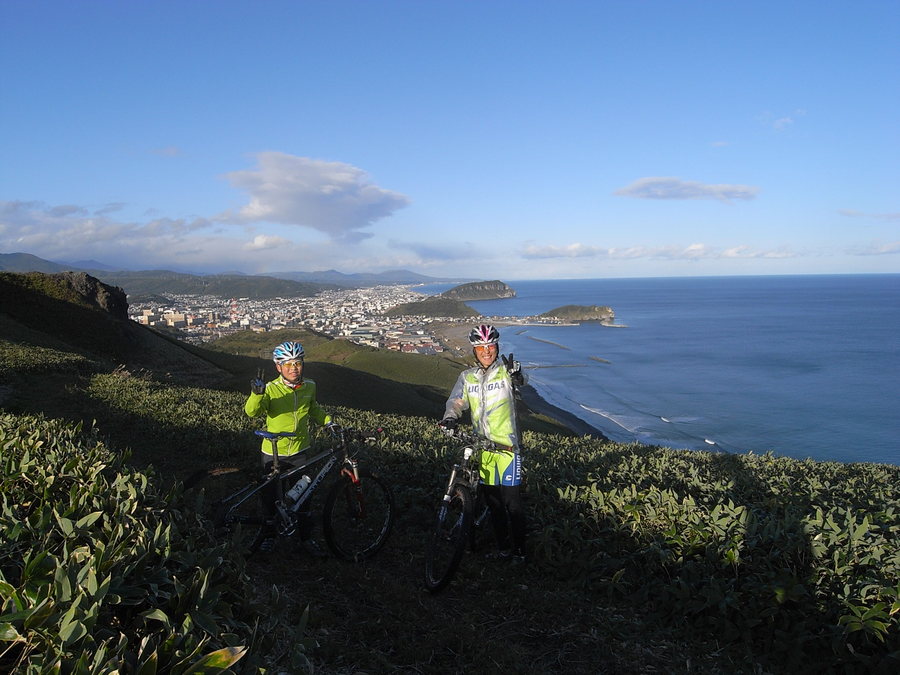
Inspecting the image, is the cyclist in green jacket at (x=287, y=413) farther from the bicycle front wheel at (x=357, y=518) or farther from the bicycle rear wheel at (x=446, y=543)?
the bicycle rear wheel at (x=446, y=543)

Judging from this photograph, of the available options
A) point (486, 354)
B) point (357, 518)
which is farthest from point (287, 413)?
point (486, 354)

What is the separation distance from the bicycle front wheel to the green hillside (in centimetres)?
25

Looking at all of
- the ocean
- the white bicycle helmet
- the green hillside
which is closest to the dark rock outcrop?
the green hillside

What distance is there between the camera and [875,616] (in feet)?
14.9

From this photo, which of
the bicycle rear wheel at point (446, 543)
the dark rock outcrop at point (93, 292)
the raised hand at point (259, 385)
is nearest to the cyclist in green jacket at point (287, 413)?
the raised hand at point (259, 385)

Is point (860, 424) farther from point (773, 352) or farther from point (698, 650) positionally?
point (698, 650)

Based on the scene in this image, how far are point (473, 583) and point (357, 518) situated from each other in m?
1.72

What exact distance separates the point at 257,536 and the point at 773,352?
122m

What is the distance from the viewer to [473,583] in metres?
6.02

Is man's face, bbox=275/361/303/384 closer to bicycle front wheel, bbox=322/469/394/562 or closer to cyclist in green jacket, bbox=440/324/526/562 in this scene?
bicycle front wheel, bbox=322/469/394/562

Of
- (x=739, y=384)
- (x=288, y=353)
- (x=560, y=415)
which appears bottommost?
(x=560, y=415)

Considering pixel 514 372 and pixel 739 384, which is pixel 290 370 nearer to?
pixel 514 372

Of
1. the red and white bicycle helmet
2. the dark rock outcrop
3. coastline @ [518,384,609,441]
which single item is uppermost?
the dark rock outcrop

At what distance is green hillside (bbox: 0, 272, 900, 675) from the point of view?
2643 mm
